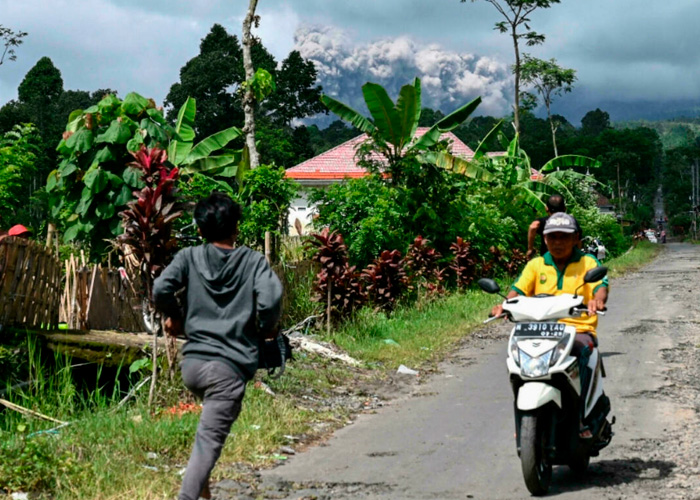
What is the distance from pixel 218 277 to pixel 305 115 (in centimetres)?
5353

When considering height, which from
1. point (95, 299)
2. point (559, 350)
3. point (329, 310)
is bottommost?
point (329, 310)

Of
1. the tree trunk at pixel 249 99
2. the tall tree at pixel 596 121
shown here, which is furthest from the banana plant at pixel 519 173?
the tall tree at pixel 596 121

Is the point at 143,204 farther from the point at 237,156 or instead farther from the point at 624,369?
the point at 237,156

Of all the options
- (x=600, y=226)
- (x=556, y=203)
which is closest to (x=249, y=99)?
(x=556, y=203)

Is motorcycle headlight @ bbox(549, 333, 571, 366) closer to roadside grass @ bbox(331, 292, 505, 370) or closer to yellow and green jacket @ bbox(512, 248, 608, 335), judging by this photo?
yellow and green jacket @ bbox(512, 248, 608, 335)

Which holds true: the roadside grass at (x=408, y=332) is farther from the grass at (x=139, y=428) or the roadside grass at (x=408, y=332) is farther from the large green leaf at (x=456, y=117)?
the large green leaf at (x=456, y=117)

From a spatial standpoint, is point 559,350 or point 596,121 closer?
point 559,350

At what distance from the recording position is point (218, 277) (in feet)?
16.7

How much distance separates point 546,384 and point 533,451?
16.1 inches

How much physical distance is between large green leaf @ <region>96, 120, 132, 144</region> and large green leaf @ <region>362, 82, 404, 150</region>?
740cm

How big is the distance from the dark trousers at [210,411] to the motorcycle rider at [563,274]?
1988 mm

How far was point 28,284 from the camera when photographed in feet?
32.2

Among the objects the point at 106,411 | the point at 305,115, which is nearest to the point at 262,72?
the point at 106,411

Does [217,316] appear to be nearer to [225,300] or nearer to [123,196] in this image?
[225,300]
